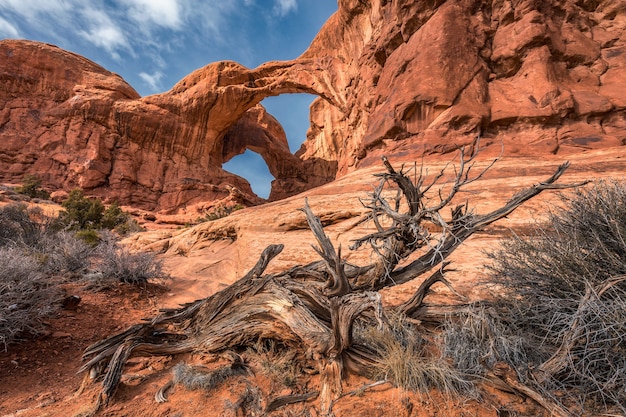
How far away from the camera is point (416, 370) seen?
85.0 inches

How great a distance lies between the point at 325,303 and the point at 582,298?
1932 mm

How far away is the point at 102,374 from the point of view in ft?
9.41

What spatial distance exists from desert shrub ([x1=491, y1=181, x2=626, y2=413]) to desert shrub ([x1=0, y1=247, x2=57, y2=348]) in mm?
5008

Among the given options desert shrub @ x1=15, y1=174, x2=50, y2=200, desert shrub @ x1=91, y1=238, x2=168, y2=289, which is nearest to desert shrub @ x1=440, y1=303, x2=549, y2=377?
desert shrub @ x1=91, y1=238, x2=168, y2=289

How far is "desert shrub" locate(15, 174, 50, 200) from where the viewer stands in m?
20.8

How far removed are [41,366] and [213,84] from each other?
25914 millimetres

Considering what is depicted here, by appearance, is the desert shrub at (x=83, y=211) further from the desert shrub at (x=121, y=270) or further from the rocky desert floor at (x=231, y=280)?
the desert shrub at (x=121, y=270)

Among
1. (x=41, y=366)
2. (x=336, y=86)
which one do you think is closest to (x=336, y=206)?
(x=41, y=366)

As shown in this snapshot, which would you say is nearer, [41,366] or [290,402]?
[290,402]

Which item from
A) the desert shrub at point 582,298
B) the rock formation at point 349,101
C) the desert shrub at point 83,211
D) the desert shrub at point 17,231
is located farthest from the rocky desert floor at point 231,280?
the desert shrub at point 83,211

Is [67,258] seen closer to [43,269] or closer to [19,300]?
[43,269]

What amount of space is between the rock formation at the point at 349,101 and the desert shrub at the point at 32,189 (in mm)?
1880

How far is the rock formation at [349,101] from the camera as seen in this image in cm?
1009

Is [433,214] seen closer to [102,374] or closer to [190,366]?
[190,366]
